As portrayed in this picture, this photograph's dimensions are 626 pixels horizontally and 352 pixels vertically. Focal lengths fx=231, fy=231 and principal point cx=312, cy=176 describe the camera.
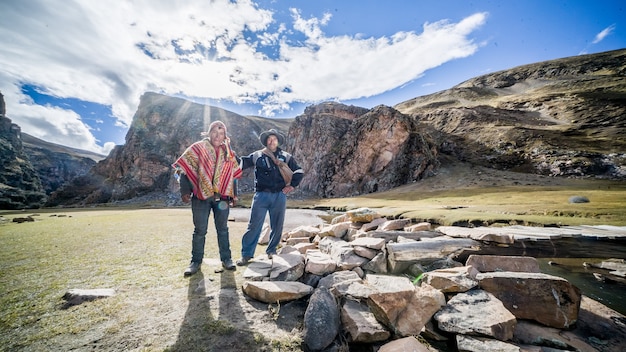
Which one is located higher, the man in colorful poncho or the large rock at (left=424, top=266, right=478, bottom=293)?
the man in colorful poncho

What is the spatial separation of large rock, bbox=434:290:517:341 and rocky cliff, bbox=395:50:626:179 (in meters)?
69.4

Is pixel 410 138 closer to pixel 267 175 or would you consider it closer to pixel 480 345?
pixel 267 175

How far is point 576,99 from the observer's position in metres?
92.2

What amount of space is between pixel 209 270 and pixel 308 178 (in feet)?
252

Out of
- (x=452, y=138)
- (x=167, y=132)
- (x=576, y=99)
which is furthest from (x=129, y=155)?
(x=576, y=99)

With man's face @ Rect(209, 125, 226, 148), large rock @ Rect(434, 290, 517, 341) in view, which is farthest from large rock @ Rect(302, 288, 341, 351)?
man's face @ Rect(209, 125, 226, 148)

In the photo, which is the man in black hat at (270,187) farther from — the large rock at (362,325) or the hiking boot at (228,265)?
the large rock at (362,325)

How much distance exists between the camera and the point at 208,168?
5.15 meters

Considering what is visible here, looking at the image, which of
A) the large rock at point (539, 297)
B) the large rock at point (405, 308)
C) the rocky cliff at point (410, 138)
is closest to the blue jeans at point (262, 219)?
the large rock at point (405, 308)

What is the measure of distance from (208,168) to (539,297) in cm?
627

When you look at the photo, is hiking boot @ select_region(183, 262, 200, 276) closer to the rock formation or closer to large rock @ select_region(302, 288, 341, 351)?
large rock @ select_region(302, 288, 341, 351)

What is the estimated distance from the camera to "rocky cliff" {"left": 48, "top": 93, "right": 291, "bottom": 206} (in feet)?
326

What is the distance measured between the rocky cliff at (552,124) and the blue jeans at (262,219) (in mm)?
70377

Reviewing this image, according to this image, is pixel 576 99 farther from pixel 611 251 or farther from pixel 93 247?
pixel 93 247
